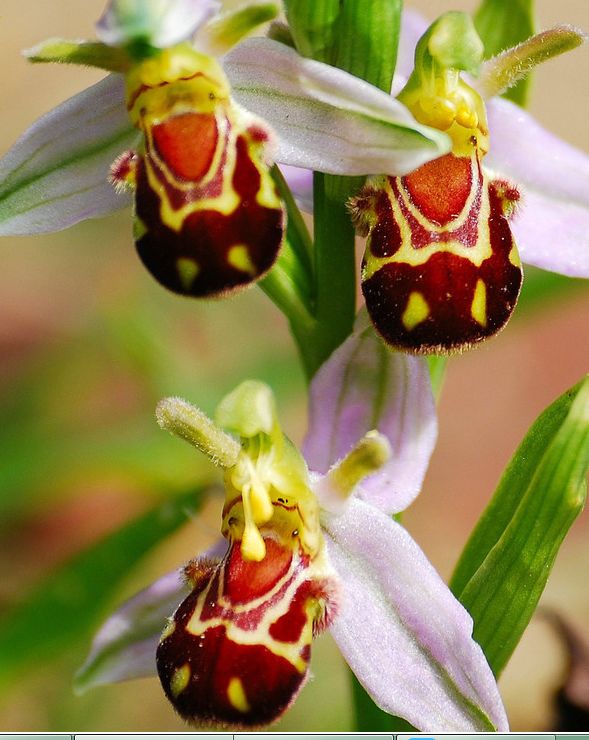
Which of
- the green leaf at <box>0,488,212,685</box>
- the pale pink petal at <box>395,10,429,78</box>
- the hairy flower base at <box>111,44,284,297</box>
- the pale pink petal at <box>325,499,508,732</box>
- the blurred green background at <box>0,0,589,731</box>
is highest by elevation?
the hairy flower base at <box>111,44,284,297</box>

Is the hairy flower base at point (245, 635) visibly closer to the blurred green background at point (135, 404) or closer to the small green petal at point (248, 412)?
the small green petal at point (248, 412)

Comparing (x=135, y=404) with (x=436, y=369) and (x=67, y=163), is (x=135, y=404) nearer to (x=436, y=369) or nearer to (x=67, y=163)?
(x=436, y=369)

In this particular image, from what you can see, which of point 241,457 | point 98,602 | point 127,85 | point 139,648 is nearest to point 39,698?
point 98,602

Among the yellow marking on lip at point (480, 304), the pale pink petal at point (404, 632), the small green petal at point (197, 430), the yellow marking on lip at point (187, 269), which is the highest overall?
the yellow marking on lip at point (187, 269)

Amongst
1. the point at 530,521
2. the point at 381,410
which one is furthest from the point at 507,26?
the point at 530,521

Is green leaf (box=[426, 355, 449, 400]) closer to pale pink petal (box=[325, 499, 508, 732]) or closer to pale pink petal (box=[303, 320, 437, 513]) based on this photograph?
pale pink petal (box=[303, 320, 437, 513])

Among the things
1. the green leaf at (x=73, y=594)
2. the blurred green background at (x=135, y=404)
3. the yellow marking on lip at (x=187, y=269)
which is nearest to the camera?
the yellow marking on lip at (x=187, y=269)

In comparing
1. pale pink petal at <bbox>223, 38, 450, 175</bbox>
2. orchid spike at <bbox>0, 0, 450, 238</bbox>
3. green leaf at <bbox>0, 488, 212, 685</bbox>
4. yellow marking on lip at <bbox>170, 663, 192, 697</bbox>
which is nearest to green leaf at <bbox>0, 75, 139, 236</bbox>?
orchid spike at <bbox>0, 0, 450, 238</bbox>

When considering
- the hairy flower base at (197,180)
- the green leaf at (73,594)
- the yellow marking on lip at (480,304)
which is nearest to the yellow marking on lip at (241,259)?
the hairy flower base at (197,180)

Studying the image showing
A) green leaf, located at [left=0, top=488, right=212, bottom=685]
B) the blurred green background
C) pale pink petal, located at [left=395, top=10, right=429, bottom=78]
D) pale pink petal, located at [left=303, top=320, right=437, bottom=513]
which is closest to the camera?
pale pink petal, located at [left=303, top=320, right=437, bottom=513]
